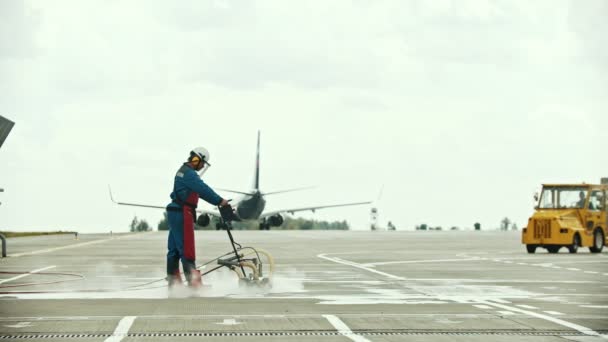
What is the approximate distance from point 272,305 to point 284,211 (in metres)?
72.1

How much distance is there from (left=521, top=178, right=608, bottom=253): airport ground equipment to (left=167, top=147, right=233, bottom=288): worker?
21.4m

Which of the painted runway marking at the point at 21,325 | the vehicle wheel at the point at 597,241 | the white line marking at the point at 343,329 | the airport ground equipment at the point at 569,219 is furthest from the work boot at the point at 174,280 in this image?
the vehicle wheel at the point at 597,241

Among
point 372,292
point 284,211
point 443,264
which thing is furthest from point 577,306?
point 284,211

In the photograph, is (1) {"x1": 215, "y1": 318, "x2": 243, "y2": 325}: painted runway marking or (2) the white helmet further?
(2) the white helmet

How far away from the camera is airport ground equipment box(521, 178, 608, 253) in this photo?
35562 mm

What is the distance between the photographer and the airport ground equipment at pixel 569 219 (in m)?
35.6

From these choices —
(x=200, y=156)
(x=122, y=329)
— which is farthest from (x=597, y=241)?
(x=122, y=329)

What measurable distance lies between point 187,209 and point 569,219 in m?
22.8

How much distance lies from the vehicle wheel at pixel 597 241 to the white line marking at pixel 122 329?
2752 cm

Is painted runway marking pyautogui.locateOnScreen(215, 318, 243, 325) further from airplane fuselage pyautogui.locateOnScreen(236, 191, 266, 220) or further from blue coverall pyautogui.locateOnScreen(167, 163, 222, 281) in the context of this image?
airplane fuselage pyautogui.locateOnScreen(236, 191, 266, 220)

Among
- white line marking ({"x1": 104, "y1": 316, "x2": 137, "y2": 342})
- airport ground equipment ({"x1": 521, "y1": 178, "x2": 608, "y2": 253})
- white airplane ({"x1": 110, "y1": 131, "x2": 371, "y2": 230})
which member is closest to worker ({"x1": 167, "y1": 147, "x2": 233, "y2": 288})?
white line marking ({"x1": 104, "y1": 316, "x2": 137, "y2": 342})

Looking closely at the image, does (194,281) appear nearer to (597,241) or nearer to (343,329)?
(343,329)

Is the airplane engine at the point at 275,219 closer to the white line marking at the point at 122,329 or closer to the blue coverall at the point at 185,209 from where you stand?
the blue coverall at the point at 185,209

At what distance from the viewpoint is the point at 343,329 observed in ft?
36.4
